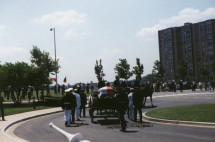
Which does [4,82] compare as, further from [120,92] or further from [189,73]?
[189,73]

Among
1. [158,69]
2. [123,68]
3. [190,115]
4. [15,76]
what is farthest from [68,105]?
[158,69]

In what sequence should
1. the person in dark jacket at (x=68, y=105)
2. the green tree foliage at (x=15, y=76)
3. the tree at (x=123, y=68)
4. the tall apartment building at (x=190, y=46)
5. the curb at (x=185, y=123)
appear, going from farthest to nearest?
1. the tall apartment building at (x=190, y=46)
2. the tree at (x=123, y=68)
3. the green tree foliage at (x=15, y=76)
4. the person in dark jacket at (x=68, y=105)
5. the curb at (x=185, y=123)

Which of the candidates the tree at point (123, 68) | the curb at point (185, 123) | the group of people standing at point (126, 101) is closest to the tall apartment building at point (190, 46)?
the tree at point (123, 68)

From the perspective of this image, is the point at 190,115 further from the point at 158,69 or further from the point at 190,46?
the point at 190,46

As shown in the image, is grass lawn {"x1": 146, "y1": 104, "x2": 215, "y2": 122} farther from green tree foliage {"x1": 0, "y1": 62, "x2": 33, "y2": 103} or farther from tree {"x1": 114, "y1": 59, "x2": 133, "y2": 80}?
tree {"x1": 114, "y1": 59, "x2": 133, "y2": 80}

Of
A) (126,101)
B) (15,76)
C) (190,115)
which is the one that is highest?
(15,76)

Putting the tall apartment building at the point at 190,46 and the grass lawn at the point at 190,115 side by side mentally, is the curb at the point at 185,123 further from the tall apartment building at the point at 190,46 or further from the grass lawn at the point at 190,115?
the tall apartment building at the point at 190,46

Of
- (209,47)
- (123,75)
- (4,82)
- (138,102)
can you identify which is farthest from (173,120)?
(209,47)

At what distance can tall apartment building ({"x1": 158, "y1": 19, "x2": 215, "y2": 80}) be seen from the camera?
143125mm

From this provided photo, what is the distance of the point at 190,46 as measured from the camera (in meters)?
153

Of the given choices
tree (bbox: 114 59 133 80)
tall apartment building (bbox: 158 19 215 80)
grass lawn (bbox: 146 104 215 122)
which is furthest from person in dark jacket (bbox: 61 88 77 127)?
tall apartment building (bbox: 158 19 215 80)

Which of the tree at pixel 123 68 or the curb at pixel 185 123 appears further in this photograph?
the tree at pixel 123 68

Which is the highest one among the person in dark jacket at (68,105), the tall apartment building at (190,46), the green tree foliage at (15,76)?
the tall apartment building at (190,46)

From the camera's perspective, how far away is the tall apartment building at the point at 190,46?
143 meters
